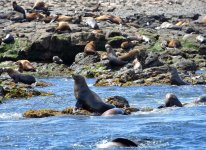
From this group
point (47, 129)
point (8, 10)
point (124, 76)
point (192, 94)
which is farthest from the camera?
point (8, 10)

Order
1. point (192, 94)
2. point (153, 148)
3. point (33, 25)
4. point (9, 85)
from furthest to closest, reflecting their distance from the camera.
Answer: point (33, 25) < point (9, 85) < point (192, 94) < point (153, 148)

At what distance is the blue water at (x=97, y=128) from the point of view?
588 inches

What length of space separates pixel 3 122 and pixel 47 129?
2.12 metres

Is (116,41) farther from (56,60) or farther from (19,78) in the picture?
(19,78)

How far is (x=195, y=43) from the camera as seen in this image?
39.4 meters

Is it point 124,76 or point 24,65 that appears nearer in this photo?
point 124,76

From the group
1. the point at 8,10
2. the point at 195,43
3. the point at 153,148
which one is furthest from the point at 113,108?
the point at 8,10

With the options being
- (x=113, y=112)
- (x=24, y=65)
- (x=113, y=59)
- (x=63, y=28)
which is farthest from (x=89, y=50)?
(x=113, y=112)

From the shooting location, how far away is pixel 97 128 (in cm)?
1694

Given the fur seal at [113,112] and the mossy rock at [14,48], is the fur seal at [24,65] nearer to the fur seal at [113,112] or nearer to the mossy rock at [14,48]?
the mossy rock at [14,48]

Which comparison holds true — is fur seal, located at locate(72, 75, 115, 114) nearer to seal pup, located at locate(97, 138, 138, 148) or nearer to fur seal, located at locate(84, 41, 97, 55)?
seal pup, located at locate(97, 138, 138, 148)

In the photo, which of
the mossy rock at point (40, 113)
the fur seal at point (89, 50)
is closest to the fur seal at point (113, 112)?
the mossy rock at point (40, 113)

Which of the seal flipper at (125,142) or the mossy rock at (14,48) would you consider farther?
the mossy rock at (14,48)

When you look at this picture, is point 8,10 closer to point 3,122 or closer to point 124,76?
point 124,76
